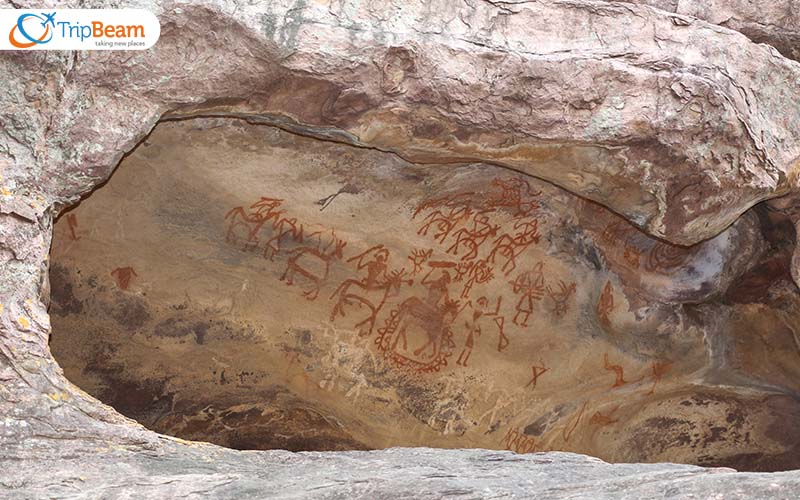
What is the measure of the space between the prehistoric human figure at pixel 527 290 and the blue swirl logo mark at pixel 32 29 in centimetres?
240

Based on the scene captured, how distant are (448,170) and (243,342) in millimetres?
1208

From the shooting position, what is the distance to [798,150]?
12.6 feet

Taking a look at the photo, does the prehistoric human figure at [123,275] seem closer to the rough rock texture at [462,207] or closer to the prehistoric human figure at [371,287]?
the rough rock texture at [462,207]

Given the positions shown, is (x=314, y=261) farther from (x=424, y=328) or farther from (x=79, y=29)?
(x=79, y=29)

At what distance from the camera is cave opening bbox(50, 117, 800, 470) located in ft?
13.4

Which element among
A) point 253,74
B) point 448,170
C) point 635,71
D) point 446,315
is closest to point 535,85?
point 635,71

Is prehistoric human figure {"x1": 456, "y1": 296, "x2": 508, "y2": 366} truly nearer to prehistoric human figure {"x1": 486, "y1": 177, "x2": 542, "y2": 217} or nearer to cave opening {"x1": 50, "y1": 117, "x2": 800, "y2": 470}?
cave opening {"x1": 50, "y1": 117, "x2": 800, "y2": 470}

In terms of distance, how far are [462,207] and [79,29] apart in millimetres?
1884

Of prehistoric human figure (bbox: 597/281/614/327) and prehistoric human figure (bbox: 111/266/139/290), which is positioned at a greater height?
prehistoric human figure (bbox: 597/281/614/327)

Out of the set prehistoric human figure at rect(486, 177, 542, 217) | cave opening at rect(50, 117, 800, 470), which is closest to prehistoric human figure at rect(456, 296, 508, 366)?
cave opening at rect(50, 117, 800, 470)

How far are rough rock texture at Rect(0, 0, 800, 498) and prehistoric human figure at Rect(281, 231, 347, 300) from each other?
1.2 inches

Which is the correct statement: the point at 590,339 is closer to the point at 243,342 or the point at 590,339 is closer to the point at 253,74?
the point at 243,342

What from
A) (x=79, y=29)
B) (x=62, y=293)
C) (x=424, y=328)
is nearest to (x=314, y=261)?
(x=424, y=328)

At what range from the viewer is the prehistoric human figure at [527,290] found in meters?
4.55
